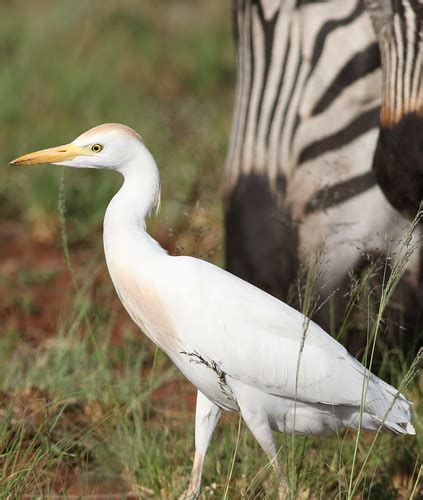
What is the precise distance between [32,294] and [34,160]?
3166 mm

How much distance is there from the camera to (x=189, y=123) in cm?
842

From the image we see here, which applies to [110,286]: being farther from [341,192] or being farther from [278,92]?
[341,192]

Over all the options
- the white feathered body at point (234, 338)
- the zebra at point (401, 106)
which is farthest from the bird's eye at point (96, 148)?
the zebra at point (401, 106)

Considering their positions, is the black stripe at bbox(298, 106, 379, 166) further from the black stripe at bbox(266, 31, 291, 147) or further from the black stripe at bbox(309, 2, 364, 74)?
the black stripe at bbox(309, 2, 364, 74)

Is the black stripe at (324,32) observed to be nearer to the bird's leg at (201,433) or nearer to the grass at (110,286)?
the grass at (110,286)

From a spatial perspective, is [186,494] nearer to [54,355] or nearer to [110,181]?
[54,355]

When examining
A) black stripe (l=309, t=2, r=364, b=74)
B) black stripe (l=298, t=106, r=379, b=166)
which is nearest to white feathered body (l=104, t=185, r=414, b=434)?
black stripe (l=298, t=106, r=379, b=166)

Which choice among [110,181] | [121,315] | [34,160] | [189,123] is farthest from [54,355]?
[189,123]

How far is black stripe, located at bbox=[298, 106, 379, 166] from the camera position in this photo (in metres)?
4.56

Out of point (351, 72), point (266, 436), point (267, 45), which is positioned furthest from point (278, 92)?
point (266, 436)

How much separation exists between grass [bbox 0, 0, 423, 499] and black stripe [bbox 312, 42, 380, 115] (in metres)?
0.67

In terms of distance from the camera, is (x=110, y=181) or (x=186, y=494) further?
(x=110, y=181)

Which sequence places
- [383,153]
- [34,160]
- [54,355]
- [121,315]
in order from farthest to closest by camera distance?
1. [121,315]
2. [54,355]
3. [383,153]
4. [34,160]

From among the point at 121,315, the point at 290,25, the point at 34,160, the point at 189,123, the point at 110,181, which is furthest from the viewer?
the point at 189,123
